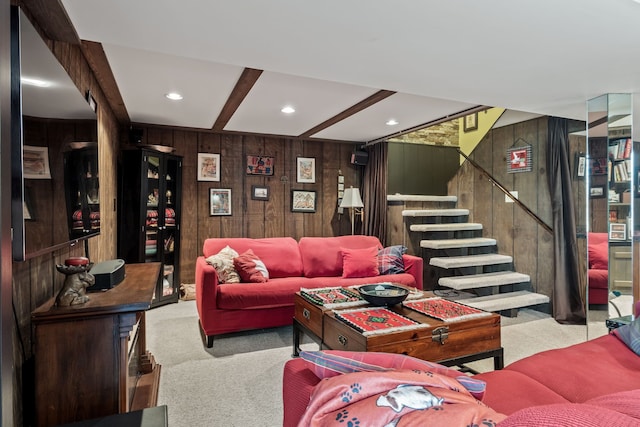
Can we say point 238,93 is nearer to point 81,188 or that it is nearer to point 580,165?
point 81,188

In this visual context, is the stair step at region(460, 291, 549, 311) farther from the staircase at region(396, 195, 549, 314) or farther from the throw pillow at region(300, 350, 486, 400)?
the throw pillow at region(300, 350, 486, 400)

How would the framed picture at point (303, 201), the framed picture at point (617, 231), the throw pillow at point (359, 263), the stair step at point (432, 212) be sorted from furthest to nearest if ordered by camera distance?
the framed picture at point (303, 201) < the stair step at point (432, 212) < the throw pillow at point (359, 263) < the framed picture at point (617, 231)

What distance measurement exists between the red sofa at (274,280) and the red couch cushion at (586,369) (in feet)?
6.43

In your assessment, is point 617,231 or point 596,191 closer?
point 617,231

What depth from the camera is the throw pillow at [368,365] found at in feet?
3.55

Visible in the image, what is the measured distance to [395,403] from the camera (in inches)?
34.2

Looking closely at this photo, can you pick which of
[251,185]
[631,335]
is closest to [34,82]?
[631,335]

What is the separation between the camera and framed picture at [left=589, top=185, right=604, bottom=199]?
2896 millimetres

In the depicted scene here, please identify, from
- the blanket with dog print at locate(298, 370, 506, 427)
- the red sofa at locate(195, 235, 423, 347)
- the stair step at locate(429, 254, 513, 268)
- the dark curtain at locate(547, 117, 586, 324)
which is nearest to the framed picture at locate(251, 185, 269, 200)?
the red sofa at locate(195, 235, 423, 347)

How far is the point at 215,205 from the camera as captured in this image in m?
4.93

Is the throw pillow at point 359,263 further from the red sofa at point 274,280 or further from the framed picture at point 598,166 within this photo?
the framed picture at point 598,166

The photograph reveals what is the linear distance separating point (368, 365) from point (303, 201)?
4360 millimetres

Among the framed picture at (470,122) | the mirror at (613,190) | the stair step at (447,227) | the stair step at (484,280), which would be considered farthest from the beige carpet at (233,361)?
the framed picture at (470,122)

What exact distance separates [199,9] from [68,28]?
719 millimetres
